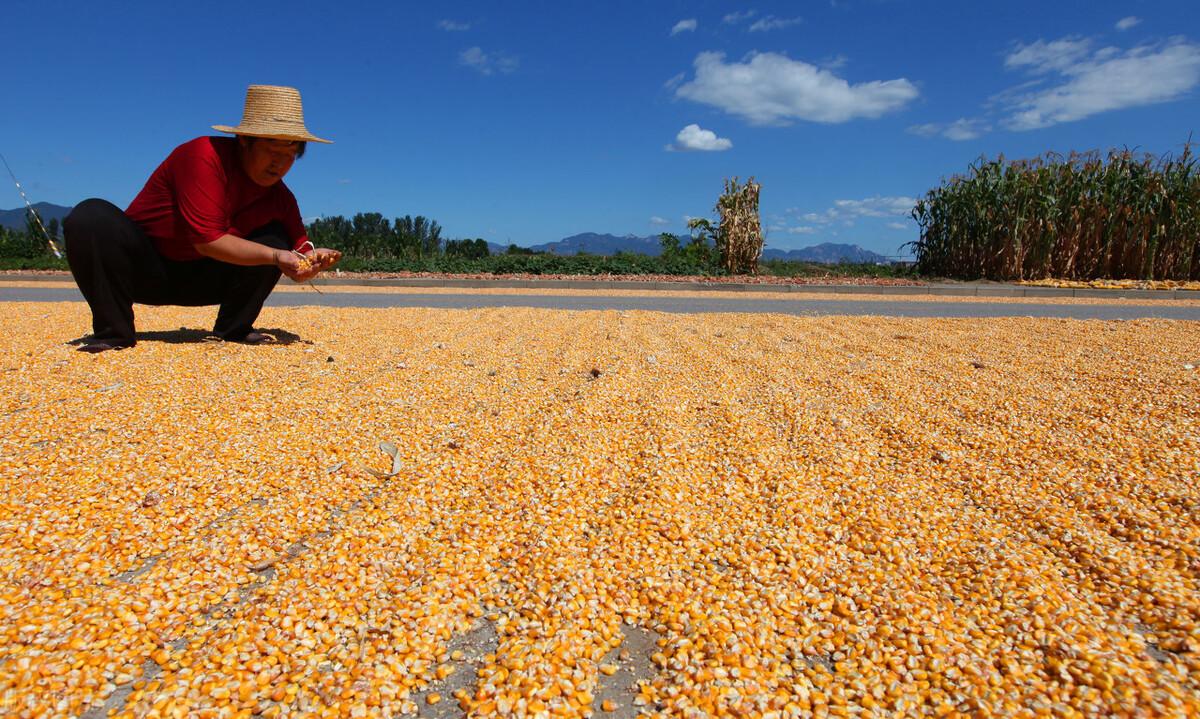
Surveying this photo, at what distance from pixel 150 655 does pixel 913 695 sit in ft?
4.82

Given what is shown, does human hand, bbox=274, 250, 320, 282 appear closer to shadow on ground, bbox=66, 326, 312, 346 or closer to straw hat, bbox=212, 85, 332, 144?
straw hat, bbox=212, 85, 332, 144

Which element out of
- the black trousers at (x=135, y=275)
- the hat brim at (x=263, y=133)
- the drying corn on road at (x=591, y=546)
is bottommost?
the drying corn on road at (x=591, y=546)

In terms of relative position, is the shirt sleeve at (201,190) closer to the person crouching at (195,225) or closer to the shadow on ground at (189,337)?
the person crouching at (195,225)

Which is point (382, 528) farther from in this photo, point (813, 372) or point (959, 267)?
point (959, 267)

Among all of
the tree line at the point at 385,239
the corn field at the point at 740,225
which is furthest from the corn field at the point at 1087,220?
the tree line at the point at 385,239

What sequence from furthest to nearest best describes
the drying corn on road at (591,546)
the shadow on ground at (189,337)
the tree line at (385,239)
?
the tree line at (385,239)
the shadow on ground at (189,337)
the drying corn on road at (591,546)

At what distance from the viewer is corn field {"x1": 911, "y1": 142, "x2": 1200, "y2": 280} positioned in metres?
13.3

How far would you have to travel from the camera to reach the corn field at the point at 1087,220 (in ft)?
43.7

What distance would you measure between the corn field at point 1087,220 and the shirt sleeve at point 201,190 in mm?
14190

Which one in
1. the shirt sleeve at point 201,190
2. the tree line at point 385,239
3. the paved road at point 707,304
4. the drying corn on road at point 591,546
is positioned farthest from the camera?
the tree line at point 385,239

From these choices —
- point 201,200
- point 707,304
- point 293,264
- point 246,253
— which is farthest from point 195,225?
point 707,304

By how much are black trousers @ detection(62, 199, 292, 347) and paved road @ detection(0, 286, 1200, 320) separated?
11.2ft

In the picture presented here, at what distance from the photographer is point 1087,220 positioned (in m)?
13.7

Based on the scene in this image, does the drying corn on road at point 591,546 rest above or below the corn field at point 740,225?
below
